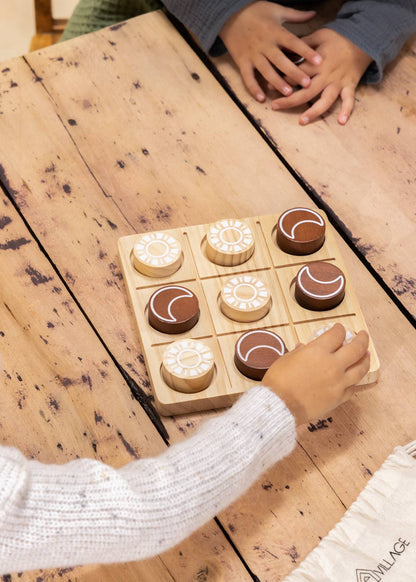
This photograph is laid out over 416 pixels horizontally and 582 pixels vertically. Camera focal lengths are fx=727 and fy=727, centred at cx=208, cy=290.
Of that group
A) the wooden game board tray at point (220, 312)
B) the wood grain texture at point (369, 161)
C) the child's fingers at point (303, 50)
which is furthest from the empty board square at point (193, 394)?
the child's fingers at point (303, 50)

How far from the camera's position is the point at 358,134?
Answer: 1.19 m

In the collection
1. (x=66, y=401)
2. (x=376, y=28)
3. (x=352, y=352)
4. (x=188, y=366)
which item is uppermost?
(x=376, y=28)

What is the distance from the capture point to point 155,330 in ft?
3.11

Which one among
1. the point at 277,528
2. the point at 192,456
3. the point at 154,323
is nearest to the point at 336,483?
the point at 277,528

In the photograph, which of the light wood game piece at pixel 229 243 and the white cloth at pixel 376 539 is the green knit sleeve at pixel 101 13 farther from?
the white cloth at pixel 376 539

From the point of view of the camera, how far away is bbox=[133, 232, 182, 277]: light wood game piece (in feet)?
3.20

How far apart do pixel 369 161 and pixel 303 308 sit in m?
0.32

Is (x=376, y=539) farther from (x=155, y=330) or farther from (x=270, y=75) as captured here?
(x=270, y=75)

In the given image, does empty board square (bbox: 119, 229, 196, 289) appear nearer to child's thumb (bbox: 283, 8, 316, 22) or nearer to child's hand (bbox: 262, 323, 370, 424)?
child's hand (bbox: 262, 323, 370, 424)

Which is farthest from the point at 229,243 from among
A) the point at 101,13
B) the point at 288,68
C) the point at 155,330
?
the point at 101,13

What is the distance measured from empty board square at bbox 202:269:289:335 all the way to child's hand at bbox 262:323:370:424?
0.08 m

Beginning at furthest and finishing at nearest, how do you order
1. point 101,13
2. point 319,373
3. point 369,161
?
1. point 101,13
2. point 369,161
3. point 319,373

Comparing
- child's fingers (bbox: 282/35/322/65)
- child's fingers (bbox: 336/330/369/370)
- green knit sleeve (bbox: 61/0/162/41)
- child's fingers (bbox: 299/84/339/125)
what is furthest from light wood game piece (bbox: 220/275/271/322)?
green knit sleeve (bbox: 61/0/162/41)

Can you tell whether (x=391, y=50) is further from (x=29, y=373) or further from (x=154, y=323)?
(x=29, y=373)
